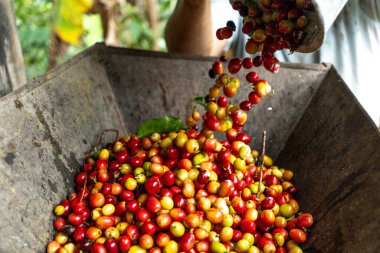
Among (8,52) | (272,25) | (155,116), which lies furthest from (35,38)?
(272,25)

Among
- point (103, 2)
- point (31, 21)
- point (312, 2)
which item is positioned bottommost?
point (31, 21)

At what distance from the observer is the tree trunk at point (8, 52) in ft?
6.88

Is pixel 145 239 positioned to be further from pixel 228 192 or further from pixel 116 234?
pixel 228 192

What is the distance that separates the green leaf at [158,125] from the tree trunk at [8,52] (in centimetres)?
79

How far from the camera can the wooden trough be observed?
1562 millimetres

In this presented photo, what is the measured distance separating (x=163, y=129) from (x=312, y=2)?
1168 mm

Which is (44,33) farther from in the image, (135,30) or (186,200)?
(186,200)

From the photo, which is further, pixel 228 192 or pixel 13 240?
pixel 228 192

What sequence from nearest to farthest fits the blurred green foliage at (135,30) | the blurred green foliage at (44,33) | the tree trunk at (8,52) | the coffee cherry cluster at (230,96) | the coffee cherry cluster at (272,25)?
the coffee cherry cluster at (272,25)
the coffee cherry cluster at (230,96)
the tree trunk at (8,52)
the blurred green foliage at (44,33)
the blurred green foliage at (135,30)

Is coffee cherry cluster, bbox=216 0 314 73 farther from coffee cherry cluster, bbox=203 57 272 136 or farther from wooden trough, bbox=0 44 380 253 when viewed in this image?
wooden trough, bbox=0 44 380 253

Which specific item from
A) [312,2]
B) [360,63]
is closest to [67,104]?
[312,2]

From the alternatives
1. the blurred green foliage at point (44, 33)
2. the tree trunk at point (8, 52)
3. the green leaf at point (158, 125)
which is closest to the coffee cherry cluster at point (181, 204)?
the green leaf at point (158, 125)

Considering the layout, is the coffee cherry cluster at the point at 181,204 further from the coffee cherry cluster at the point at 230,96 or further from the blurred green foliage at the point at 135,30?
the blurred green foliage at the point at 135,30

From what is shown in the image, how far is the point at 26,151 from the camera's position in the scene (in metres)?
1.64
